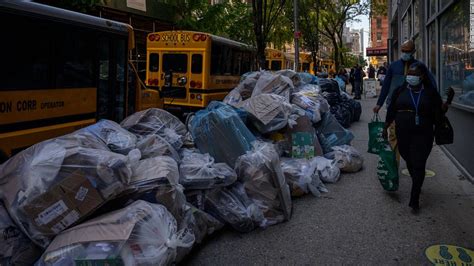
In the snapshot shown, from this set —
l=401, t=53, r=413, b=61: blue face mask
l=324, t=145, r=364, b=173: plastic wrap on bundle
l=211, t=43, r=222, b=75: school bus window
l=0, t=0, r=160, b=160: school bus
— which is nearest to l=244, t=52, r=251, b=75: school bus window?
l=211, t=43, r=222, b=75: school bus window

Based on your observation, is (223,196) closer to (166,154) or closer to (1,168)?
(166,154)

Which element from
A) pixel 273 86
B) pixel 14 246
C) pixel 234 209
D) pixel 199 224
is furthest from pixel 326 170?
pixel 14 246

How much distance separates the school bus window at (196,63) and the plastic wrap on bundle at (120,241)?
8611mm

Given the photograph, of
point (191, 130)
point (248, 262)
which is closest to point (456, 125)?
point (191, 130)

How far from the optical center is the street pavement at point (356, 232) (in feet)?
12.3

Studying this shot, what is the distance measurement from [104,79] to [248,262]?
12.9 ft

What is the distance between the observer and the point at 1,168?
3.35 m

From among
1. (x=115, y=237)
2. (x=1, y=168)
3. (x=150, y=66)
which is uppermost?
(x=150, y=66)

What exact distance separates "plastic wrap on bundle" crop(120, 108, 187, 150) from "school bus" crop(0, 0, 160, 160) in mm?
999

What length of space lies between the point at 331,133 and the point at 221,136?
9.76 feet

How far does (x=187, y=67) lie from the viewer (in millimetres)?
11727

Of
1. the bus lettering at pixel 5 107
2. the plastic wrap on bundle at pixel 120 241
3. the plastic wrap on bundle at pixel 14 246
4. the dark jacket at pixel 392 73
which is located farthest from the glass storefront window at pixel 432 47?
the plastic wrap on bundle at pixel 14 246

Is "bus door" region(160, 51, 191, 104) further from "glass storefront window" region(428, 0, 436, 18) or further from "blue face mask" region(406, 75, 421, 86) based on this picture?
"blue face mask" region(406, 75, 421, 86)

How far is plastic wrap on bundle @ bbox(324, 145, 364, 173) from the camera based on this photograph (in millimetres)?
6559
